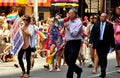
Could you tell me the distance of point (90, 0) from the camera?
44938 mm

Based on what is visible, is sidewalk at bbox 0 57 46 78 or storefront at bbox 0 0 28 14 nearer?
sidewalk at bbox 0 57 46 78

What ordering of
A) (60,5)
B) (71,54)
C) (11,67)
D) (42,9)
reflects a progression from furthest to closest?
1. (60,5)
2. (42,9)
3. (11,67)
4. (71,54)

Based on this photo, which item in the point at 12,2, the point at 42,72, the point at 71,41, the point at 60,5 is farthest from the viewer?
the point at 60,5

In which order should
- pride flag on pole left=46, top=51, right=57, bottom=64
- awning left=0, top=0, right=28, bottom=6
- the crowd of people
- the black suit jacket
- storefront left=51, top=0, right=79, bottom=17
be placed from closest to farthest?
the crowd of people, the black suit jacket, pride flag on pole left=46, top=51, right=57, bottom=64, awning left=0, top=0, right=28, bottom=6, storefront left=51, top=0, right=79, bottom=17

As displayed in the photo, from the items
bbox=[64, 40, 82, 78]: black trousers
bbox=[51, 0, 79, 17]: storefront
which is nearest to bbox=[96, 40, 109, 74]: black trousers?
bbox=[64, 40, 82, 78]: black trousers

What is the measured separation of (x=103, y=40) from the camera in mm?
13625

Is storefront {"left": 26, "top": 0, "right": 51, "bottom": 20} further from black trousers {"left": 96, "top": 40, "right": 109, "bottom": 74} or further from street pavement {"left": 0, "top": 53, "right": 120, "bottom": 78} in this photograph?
black trousers {"left": 96, "top": 40, "right": 109, "bottom": 74}

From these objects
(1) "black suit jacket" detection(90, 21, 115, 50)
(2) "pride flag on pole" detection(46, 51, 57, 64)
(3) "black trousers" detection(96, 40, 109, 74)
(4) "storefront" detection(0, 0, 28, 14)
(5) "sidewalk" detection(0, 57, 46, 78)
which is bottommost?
(4) "storefront" detection(0, 0, 28, 14)

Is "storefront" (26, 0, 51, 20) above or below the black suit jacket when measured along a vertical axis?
below

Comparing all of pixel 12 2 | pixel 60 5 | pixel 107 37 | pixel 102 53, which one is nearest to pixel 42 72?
pixel 102 53

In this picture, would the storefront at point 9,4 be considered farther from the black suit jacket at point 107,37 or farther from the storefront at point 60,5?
the black suit jacket at point 107,37

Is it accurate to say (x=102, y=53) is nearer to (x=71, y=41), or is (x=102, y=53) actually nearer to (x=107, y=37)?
(x=107, y=37)

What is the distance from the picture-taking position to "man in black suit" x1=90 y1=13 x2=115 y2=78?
13.5 m

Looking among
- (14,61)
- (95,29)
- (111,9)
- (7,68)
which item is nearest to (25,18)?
(95,29)
